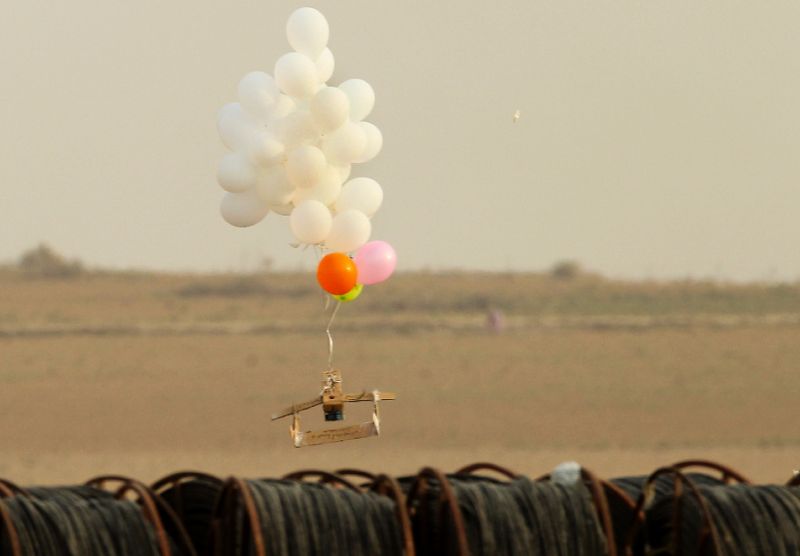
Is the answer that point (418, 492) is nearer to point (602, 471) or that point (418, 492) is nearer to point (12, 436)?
point (602, 471)

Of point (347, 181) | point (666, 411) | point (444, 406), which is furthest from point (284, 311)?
point (347, 181)

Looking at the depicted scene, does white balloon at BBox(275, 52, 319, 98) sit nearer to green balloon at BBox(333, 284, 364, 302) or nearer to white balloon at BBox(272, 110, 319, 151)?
white balloon at BBox(272, 110, 319, 151)

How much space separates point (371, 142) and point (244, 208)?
66cm

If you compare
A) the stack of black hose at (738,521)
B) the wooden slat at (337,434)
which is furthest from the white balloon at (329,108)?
the stack of black hose at (738,521)

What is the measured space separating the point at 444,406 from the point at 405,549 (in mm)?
26843

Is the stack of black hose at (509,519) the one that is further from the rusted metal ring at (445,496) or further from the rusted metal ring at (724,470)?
the rusted metal ring at (724,470)

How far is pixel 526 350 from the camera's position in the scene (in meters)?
37.2

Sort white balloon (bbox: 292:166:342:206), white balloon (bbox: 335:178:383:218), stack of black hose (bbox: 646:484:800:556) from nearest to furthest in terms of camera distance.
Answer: stack of black hose (bbox: 646:484:800:556), white balloon (bbox: 292:166:342:206), white balloon (bbox: 335:178:383:218)

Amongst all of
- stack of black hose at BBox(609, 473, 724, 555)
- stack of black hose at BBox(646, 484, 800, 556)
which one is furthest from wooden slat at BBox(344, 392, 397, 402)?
stack of black hose at BBox(646, 484, 800, 556)

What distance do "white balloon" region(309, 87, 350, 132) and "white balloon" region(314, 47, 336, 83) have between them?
0.13 m

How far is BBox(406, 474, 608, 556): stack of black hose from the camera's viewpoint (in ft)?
19.0

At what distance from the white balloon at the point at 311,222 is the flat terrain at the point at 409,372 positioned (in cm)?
1893

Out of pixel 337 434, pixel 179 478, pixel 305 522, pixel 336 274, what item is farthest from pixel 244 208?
Result: pixel 305 522

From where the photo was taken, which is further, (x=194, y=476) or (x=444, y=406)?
(x=444, y=406)
